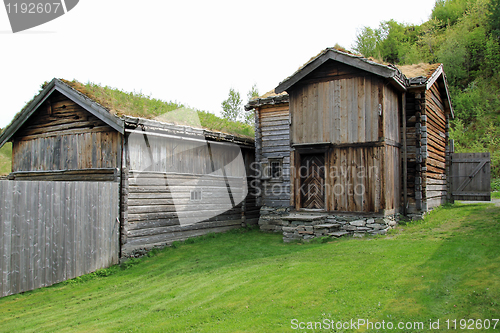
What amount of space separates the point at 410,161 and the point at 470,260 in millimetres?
6691

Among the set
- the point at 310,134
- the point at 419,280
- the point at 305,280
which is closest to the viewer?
the point at 419,280

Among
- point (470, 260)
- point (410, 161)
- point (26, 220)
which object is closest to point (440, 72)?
point (410, 161)

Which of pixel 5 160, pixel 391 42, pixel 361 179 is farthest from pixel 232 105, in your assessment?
pixel 361 179

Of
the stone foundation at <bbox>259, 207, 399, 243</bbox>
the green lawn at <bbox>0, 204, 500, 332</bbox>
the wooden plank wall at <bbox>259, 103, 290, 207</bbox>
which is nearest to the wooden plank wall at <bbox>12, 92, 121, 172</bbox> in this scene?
the green lawn at <bbox>0, 204, 500, 332</bbox>

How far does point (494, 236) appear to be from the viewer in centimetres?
972

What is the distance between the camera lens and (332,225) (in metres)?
12.2

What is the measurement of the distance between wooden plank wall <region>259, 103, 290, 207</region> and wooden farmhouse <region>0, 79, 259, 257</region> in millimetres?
2725

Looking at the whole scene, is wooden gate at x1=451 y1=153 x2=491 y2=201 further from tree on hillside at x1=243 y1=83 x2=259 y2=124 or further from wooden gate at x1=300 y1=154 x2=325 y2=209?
tree on hillside at x1=243 y1=83 x2=259 y2=124

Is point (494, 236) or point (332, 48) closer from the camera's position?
point (494, 236)

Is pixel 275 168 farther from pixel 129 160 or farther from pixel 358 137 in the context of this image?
pixel 129 160

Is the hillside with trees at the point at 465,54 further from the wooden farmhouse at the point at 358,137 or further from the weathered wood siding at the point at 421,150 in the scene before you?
→ the wooden farmhouse at the point at 358,137

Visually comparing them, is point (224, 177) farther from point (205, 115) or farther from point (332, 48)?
point (332, 48)

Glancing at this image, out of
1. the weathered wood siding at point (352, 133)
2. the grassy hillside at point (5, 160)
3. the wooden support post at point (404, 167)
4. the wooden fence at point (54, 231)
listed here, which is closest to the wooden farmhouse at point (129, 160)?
the wooden fence at point (54, 231)

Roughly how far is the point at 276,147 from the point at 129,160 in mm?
7767
